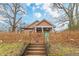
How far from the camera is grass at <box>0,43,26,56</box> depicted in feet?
8.13

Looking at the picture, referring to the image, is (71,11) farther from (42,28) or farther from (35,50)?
(35,50)

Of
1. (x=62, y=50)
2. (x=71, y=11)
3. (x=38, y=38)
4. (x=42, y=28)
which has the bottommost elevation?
(x=62, y=50)

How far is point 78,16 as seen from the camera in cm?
250

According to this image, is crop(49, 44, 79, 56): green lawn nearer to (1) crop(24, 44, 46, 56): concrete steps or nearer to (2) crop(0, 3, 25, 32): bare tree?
(1) crop(24, 44, 46, 56): concrete steps

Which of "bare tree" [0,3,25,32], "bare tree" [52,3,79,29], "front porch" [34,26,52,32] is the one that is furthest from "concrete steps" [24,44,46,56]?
"bare tree" [52,3,79,29]

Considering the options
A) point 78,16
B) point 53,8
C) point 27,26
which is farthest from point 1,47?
point 78,16

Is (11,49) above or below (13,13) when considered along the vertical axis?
below

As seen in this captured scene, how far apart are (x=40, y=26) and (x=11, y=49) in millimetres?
403

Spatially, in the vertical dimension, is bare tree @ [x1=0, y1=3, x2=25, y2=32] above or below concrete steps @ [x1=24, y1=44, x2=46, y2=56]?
above

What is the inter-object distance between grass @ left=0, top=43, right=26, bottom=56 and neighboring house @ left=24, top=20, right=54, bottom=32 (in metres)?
0.20

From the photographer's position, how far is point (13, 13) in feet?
8.27

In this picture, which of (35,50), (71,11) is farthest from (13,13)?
(71,11)

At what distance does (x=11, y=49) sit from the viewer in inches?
98.0

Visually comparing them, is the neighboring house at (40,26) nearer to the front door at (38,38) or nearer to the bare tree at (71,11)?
the front door at (38,38)
